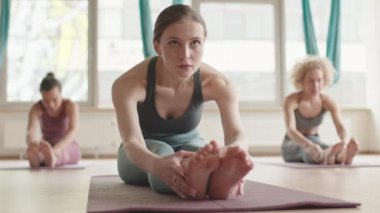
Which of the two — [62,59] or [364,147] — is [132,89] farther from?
[364,147]

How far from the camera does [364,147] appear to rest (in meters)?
6.28

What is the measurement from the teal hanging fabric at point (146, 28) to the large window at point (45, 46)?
0.69 metres

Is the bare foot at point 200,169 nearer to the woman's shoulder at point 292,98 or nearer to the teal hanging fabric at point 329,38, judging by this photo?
the woman's shoulder at point 292,98

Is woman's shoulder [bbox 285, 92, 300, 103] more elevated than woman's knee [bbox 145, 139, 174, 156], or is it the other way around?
woman's shoulder [bbox 285, 92, 300, 103]

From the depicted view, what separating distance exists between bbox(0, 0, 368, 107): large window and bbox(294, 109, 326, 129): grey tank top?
228 centimetres

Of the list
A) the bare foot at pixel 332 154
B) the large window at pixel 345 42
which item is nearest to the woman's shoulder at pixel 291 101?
the bare foot at pixel 332 154

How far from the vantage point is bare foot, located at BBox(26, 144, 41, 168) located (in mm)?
3496

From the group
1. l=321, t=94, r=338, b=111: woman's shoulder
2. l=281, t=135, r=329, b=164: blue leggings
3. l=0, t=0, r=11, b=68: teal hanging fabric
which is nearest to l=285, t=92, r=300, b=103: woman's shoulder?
l=321, t=94, r=338, b=111: woman's shoulder

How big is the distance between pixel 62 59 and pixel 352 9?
11.8 ft

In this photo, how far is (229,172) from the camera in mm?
1318

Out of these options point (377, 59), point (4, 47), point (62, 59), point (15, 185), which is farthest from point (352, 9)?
point (15, 185)

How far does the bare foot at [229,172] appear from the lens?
1276 mm

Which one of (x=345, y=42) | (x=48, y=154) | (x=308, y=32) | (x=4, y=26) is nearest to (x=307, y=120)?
(x=48, y=154)

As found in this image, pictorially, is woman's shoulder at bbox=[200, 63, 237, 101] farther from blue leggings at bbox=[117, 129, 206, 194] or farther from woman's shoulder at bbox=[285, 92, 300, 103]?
woman's shoulder at bbox=[285, 92, 300, 103]
